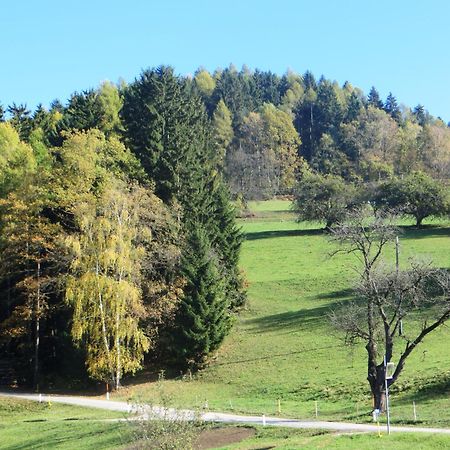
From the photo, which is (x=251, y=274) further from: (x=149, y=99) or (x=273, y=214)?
(x=273, y=214)

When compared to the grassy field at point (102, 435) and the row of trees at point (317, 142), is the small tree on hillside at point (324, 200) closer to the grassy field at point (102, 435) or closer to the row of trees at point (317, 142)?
the row of trees at point (317, 142)

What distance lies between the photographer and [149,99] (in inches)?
2719

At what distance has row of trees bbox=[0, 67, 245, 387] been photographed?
4534 cm

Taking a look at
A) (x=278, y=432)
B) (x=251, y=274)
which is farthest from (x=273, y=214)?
(x=278, y=432)

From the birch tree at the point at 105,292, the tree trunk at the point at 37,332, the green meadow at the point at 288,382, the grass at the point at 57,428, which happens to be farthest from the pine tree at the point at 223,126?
the grass at the point at 57,428

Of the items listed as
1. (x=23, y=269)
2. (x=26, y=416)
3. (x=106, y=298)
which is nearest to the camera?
(x=26, y=416)

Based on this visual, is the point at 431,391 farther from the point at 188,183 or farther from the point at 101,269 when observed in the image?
the point at 188,183

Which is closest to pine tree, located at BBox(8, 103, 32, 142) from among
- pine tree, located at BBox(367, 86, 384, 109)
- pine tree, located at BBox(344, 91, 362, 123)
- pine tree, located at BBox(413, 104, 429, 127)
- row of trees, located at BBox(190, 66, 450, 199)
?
row of trees, located at BBox(190, 66, 450, 199)

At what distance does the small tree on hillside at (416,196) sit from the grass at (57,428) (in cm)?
5084

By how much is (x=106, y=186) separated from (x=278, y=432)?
82.6 ft

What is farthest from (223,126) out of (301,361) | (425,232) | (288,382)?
(288,382)

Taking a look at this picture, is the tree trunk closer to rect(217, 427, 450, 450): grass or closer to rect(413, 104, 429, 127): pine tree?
rect(217, 427, 450, 450): grass

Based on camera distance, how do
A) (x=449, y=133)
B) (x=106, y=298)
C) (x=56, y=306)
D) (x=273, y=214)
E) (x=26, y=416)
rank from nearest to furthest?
1. (x=26, y=416)
2. (x=106, y=298)
3. (x=56, y=306)
4. (x=273, y=214)
5. (x=449, y=133)

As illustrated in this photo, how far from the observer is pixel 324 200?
286 ft
